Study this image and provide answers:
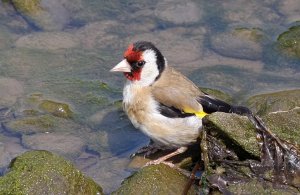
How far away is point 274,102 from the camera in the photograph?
615cm

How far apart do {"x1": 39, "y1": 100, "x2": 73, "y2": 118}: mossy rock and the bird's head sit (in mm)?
953

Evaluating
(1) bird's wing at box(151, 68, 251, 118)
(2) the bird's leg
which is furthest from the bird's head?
(2) the bird's leg

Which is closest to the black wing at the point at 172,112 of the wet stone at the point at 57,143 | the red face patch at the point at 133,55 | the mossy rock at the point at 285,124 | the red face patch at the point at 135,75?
the red face patch at the point at 135,75

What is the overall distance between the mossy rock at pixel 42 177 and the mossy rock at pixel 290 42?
339 centimetres

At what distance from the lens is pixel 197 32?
7.82 m

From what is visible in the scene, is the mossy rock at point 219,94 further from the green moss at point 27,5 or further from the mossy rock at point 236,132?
the green moss at point 27,5

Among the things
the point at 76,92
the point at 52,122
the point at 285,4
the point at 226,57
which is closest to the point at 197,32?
the point at 226,57

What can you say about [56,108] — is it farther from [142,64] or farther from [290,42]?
[290,42]

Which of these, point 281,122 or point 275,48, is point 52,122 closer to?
point 281,122

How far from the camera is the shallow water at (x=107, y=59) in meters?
6.02

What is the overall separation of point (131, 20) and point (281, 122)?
122 inches

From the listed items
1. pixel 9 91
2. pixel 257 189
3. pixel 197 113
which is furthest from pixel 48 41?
pixel 257 189

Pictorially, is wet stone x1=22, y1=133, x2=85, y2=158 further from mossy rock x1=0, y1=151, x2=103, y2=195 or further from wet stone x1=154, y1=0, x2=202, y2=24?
wet stone x1=154, y1=0, x2=202, y2=24

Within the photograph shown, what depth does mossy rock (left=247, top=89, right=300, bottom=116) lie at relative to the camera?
6.05 m
